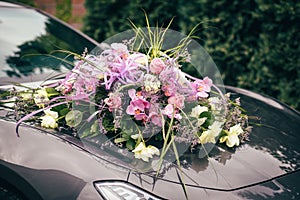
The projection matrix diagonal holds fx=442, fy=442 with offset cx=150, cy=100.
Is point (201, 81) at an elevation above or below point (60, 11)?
above

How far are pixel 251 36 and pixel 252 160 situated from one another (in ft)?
8.81

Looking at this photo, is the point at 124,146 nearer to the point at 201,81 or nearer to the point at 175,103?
the point at 175,103

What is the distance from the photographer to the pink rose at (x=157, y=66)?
7.54 ft

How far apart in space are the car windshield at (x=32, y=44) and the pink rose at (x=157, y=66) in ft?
2.17

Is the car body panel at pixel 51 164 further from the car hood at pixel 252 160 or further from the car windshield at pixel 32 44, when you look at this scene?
the car windshield at pixel 32 44

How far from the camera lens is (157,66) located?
2.30m

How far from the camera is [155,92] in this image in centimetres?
225

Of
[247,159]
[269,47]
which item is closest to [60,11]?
[269,47]

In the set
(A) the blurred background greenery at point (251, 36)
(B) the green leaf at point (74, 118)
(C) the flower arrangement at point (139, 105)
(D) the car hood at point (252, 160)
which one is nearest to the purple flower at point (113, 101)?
(C) the flower arrangement at point (139, 105)

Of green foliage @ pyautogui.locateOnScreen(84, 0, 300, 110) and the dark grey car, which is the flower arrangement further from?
green foliage @ pyautogui.locateOnScreen(84, 0, 300, 110)

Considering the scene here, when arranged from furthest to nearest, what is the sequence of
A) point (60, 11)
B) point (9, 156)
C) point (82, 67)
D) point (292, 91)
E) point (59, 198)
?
point (60, 11), point (292, 91), point (82, 67), point (9, 156), point (59, 198)

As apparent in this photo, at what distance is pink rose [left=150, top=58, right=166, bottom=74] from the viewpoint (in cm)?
230

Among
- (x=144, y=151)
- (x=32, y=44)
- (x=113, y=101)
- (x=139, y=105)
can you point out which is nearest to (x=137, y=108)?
(x=139, y=105)

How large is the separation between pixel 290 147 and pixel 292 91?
2.15 meters
